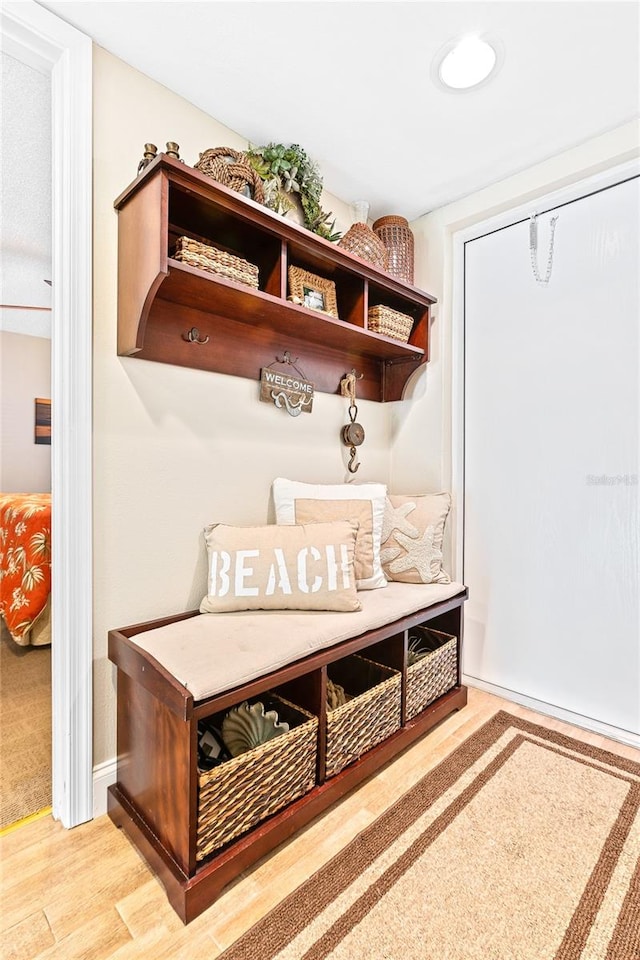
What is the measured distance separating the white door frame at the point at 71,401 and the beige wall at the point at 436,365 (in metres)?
1.58

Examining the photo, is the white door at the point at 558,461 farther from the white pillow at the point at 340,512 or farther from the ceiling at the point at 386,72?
the white pillow at the point at 340,512

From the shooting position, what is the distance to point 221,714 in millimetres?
1503

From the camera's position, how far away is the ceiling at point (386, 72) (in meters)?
1.37

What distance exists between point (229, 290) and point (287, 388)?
55 cm

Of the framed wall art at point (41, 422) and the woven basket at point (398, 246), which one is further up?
the woven basket at point (398, 246)

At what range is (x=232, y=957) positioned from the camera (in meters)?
1.00

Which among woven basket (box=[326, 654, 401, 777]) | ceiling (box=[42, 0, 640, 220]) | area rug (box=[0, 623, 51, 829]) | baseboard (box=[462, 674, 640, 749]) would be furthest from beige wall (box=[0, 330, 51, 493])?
Result: baseboard (box=[462, 674, 640, 749])

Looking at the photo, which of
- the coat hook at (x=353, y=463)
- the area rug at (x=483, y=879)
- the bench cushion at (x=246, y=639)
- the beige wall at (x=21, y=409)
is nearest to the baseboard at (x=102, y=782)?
the bench cushion at (x=246, y=639)

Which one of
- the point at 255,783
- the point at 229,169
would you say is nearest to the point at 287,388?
the point at 229,169

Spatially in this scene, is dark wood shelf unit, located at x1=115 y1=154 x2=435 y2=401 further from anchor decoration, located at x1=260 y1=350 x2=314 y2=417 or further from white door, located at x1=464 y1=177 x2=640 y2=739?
white door, located at x1=464 y1=177 x2=640 y2=739

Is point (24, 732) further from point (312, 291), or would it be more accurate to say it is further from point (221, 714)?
point (312, 291)

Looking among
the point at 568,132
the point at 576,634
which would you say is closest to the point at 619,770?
the point at 576,634

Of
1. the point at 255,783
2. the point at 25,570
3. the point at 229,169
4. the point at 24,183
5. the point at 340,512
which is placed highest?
the point at 24,183

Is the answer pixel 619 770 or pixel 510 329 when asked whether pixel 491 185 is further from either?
pixel 619 770
